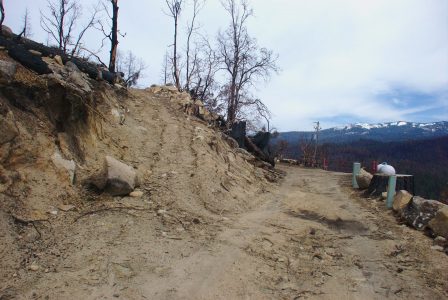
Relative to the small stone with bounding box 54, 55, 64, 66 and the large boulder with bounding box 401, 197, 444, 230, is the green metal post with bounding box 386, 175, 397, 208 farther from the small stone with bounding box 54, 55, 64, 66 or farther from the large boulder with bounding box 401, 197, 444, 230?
the small stone with bounding box 54, 55, 64, 66


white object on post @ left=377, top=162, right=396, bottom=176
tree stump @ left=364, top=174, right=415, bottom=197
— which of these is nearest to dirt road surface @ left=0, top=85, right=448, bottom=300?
tree stump @ left=364, top=174, right=415, bottom=197

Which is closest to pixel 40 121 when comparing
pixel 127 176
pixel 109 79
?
pixel 127 176

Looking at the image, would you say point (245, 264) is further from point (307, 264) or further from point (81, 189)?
point (81, 189)

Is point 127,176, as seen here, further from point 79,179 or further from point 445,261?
point 445,261

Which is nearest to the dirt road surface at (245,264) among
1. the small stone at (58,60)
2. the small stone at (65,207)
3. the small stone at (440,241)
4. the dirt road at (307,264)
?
the dirt road at (307,264)

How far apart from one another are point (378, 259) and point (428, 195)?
6105cm

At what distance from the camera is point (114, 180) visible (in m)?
5.84

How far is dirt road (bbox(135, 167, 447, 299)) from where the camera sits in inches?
161

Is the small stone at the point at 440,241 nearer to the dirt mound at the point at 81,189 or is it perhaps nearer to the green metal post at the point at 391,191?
the green metal post at the point at 391,191

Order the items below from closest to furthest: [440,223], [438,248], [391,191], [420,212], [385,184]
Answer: [438,248], [440,223], [420,212], [391,191], [385,184]

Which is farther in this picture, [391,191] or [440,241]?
[391,191]

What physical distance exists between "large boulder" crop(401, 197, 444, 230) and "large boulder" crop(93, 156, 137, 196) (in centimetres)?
513

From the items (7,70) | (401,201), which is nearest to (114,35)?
(7,70)

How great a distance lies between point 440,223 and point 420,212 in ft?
2.24
